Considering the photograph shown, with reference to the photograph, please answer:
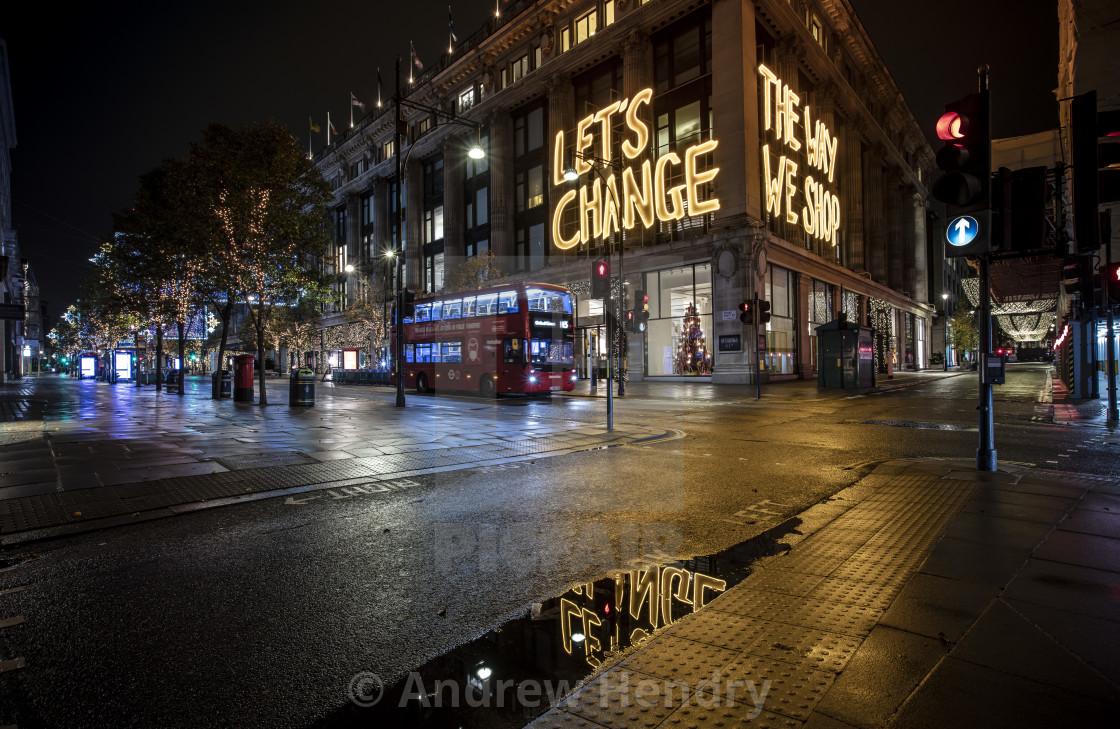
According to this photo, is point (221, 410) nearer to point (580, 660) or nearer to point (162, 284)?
point (162, 284)

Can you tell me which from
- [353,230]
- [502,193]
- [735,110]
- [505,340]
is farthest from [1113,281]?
[353,230]

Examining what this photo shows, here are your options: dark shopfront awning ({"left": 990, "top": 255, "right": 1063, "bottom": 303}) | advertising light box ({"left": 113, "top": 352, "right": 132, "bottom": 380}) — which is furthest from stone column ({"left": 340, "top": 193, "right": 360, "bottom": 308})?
dark shopfront awning ({"left": 990, "top": 255, "right": 1063, "bottom": 303})

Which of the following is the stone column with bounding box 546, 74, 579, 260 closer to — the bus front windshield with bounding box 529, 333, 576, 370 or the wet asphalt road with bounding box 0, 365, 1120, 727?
the bus front windshield with bounding box 529, 333, 576, 370

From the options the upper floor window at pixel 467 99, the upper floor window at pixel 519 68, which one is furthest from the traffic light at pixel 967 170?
the upper floor window at pixel 467 99

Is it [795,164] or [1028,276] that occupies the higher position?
[795,164]

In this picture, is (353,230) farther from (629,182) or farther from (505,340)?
(505,340)

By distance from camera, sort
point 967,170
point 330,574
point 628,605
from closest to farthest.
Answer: point 628,605 < point 330,574 < point 967,170

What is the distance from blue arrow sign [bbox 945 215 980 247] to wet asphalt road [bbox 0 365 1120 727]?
10.2 ft

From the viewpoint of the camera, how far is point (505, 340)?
21031 millimetres

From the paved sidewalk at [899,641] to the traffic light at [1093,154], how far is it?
14.4ft

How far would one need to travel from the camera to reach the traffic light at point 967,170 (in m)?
6.24

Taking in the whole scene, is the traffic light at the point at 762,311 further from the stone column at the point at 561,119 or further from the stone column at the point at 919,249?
the stone column at the point at 919,249

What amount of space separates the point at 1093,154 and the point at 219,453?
40.4 ft

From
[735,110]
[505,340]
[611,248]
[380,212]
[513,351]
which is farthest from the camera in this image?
[380,212]
